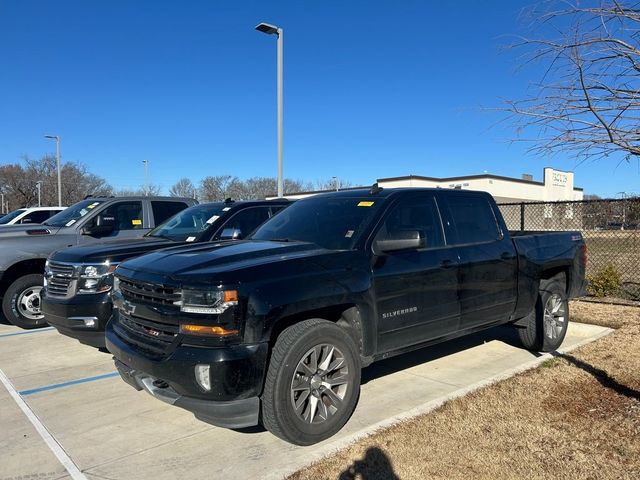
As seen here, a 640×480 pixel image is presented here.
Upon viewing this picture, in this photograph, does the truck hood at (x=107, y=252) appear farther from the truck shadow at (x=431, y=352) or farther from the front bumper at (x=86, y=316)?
the truck shadow at (x=431, y=352)

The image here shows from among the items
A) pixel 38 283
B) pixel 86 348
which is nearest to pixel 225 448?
pixel 86 348

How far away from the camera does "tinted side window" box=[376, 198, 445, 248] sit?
15.2 feet

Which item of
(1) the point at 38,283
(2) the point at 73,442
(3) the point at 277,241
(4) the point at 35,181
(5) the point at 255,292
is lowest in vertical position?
(2) the point at 73,442

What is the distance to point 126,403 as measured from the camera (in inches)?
187

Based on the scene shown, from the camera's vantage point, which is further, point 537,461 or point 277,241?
point 277,241

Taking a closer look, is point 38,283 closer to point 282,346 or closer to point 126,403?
point 126,403

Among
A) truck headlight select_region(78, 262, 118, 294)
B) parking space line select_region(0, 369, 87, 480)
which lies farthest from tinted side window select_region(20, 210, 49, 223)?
parking space line select_region(0, 369, 87, 480)

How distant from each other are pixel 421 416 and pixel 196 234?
14.3 feet

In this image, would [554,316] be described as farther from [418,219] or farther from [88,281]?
[88,281]

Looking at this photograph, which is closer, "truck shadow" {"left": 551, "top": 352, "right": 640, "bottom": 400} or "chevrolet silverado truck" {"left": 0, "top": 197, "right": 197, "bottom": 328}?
"truck shadow" {"left": 551, "top": 352, "right": 640, "bottom": 400}

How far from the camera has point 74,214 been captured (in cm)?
867

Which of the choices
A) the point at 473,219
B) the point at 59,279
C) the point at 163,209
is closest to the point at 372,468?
the point at 473,219

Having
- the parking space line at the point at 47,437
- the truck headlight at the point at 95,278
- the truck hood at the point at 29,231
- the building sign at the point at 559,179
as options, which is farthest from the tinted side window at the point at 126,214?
the building sign at the point at 559,179

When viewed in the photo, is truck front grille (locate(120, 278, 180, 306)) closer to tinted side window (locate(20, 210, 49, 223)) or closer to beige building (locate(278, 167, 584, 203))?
tinted side window (locate(20, 210, 49, 223))
